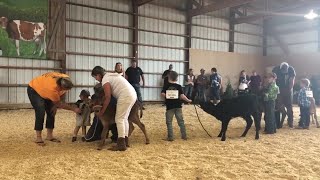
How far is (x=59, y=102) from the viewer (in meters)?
5.57

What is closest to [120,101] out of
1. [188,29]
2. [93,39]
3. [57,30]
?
[57,30]

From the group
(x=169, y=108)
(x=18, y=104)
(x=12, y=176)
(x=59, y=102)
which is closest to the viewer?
(x=12, y=176)

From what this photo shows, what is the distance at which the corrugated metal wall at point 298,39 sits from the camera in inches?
745

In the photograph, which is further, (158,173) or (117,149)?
(117,149)

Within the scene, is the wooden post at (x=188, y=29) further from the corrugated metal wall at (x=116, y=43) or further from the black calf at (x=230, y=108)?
the black calf at (x=230, y=108)

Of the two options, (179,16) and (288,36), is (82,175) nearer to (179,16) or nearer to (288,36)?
(179,16)

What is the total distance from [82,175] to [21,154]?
5.01 feet

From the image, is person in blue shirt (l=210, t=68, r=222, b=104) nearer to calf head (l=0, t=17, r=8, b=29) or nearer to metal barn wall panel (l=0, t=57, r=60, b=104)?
metal barn wall panel (l=0, t=57, r=60, b=104)

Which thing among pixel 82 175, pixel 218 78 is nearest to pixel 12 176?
pixel 82 175

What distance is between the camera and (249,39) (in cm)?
2016

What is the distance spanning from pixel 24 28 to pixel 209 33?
9.60 m

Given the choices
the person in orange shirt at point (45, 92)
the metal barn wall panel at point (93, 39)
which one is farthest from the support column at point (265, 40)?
the person in orange shirt at point (45, 92)

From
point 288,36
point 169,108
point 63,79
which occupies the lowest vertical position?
point 169,108

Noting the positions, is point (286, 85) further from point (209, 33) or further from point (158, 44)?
point (209, 33)
